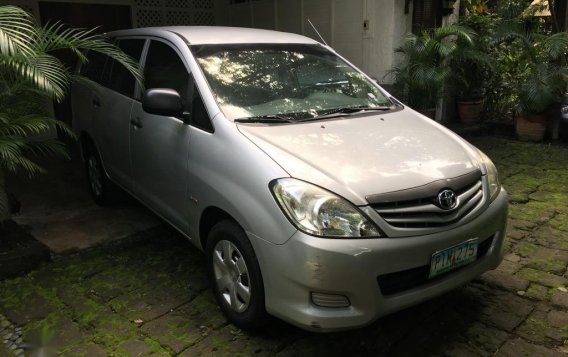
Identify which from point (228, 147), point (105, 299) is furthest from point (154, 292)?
point (228, 147)

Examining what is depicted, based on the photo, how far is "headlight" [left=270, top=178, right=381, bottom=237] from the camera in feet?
7.04

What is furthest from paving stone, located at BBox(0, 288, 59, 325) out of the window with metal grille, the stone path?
the window with metal grille

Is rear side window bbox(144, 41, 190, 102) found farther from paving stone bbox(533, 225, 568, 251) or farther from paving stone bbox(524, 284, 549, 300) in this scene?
paving stone bbox(533, 225, 568, 251)

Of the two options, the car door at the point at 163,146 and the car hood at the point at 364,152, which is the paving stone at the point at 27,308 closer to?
the car door at the point at 163,146

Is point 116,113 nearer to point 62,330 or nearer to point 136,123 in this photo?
point 136,123

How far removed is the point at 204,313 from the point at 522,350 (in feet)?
6.01

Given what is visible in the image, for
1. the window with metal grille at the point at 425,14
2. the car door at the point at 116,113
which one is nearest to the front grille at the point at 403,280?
the car door at the point at 116,113

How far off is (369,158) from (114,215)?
113 inches

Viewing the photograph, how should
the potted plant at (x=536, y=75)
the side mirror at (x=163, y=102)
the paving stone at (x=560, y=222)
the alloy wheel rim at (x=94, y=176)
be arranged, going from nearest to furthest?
the side mirror at (x=163, y=102)
the paving stone at (x=560, y=222)
the alloy wheel rim at (x=94, y=176)
the potted plant at (x=536, y=75)

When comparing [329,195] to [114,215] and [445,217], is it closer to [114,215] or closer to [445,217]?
[445,217]

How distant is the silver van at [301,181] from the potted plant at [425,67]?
129 inches

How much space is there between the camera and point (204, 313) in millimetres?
2871

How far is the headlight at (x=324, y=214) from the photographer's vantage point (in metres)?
2.14

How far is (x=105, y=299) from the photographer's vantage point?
9.98ft
